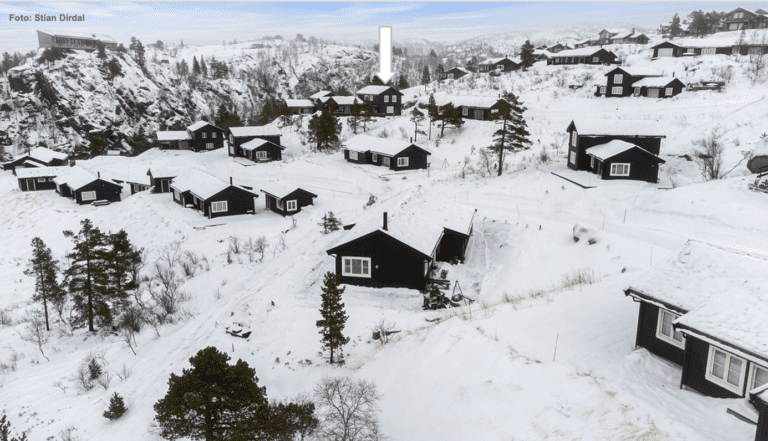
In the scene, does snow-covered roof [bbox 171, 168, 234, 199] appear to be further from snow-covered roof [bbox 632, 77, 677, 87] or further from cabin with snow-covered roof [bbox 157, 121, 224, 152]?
snow-covered roof [bbox 632, 77, 677, 87]

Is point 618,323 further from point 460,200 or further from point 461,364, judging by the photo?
point 460,200

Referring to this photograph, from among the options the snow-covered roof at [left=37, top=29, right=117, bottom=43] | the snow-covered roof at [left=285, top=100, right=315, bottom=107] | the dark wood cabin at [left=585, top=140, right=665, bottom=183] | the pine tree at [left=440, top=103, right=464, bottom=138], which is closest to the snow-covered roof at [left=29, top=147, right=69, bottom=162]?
the snow-covered roof at [left=285, top=100, right=315, bottom=107]

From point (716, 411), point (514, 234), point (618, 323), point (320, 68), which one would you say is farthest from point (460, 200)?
point (320, 68)

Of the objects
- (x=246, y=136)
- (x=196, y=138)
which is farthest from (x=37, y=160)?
(x=246, y=136)

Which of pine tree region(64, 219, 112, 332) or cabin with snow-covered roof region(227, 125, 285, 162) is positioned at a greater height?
cabin with snow-covered roof region(227, 125, 285, 162)

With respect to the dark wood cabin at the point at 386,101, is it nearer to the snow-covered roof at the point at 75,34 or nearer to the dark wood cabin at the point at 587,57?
the dark wood cabin at the point at 587,57

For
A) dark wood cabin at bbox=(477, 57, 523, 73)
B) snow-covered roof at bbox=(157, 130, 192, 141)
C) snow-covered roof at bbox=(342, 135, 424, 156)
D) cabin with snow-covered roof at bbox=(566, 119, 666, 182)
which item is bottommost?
snow-covered roof at bbox=(157, 130, 192, 141)
